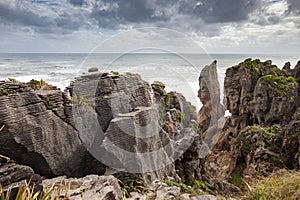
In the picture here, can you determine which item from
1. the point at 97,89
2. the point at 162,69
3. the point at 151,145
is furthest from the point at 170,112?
the point at 97,89

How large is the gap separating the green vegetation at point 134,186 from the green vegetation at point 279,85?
1966 centimetres

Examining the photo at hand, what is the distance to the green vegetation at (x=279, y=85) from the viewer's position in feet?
76.3

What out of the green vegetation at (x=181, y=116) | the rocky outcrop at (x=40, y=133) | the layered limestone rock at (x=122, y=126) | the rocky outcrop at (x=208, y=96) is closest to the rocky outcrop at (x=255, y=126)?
the rocky outcrop at (x=208, y=96)

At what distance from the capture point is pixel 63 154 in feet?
24.3

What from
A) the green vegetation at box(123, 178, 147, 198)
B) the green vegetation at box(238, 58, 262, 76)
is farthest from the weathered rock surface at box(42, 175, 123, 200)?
the green vegetation at box(238, 58, 262, 76)

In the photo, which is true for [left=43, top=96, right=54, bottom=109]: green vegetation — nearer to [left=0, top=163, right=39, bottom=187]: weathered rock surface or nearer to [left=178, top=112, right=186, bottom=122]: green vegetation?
[left=0, top=163, right=39, bottom=187]: weathered rock surface

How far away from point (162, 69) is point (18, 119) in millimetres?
7440

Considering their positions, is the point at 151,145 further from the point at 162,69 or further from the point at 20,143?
the point at 162,69

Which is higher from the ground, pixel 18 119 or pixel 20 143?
pixel 18 119

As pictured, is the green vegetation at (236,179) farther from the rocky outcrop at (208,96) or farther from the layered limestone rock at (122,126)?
the rocky outcrop at (208,96)

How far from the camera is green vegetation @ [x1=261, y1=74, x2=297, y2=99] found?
23266 millimetres

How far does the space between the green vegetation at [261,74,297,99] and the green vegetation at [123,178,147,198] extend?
1966cm

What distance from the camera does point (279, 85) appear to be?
2359 centimetres

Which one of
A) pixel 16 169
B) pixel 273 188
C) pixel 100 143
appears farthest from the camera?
pixel 100 143
